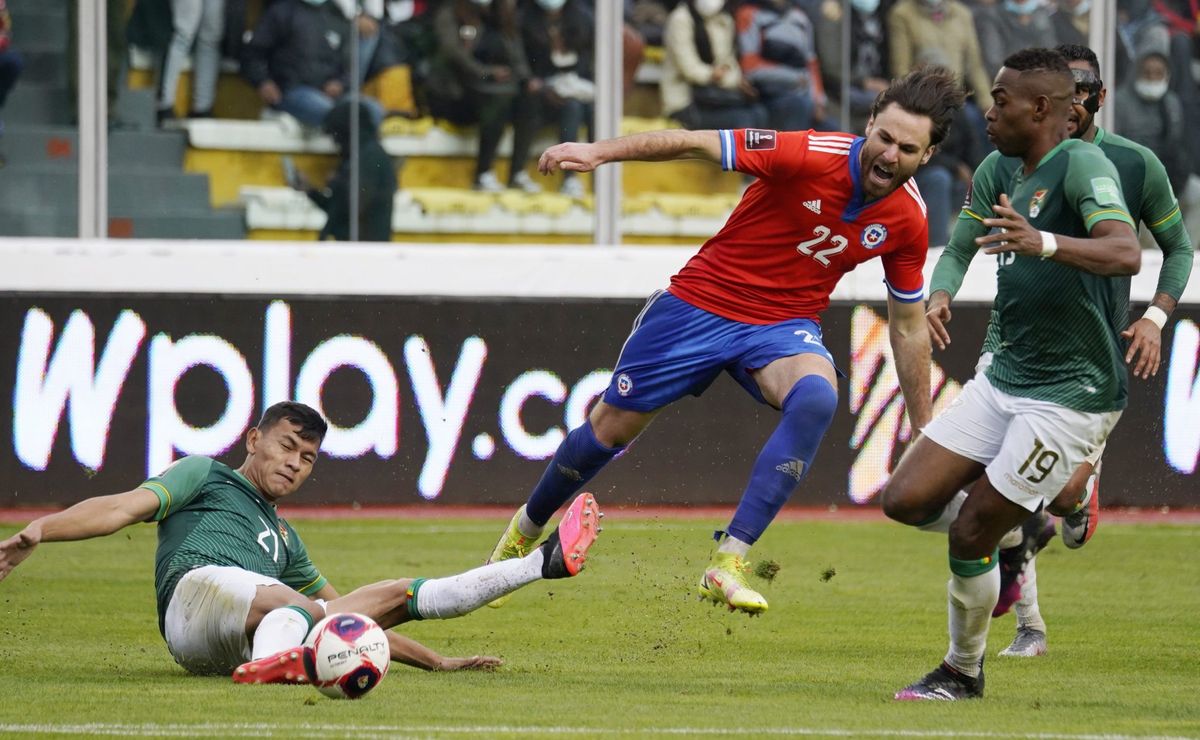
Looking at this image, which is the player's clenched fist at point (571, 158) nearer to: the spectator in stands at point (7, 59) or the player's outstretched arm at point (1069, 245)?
the player's outstretched arm at point (1069, 245)

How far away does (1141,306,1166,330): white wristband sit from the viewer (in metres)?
6.47

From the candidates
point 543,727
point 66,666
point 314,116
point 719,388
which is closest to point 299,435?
point 66,666

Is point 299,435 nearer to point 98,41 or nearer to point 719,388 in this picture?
point 719,388

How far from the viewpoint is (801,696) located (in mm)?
6402

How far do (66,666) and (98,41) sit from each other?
8.50 m

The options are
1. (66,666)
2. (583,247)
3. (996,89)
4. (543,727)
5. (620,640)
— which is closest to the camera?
(543,727)

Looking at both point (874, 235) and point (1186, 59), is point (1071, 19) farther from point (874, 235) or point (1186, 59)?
point (874, 235)

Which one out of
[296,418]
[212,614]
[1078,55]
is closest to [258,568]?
[212,614]

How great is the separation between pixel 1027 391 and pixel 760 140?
4.86ft

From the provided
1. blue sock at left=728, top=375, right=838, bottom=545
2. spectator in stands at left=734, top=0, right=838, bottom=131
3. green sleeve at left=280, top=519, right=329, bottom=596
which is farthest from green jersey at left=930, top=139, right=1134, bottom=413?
spectator in stands at left=734, top=0, right=838, bottom=131

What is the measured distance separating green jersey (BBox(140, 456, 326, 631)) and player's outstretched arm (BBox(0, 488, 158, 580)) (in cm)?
21

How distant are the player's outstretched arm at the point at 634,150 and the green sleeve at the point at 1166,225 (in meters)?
1.56

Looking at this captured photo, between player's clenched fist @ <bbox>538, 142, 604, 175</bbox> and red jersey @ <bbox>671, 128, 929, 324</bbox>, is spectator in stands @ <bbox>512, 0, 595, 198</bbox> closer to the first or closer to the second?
red jersey @ <bbox>671, 128, 929, 324</bbox>

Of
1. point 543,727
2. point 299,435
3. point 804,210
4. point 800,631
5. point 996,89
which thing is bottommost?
point 800,631
